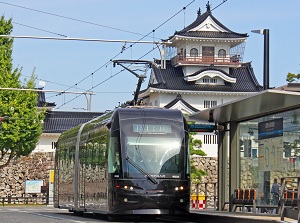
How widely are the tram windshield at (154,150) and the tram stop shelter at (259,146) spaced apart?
1.65 meters

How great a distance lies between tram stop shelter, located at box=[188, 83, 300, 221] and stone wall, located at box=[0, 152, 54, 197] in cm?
5214

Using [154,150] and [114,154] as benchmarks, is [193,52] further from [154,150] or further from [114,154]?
[114,154]

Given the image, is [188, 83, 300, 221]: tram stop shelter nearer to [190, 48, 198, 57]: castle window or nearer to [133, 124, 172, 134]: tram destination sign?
[133, 124, 172, 134]: tram destination sign

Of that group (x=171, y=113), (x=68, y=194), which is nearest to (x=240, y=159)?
(x=171, y=113)

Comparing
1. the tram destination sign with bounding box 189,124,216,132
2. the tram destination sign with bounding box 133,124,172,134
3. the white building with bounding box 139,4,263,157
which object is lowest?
the tram destination sign with bounding box 133,124,172,134

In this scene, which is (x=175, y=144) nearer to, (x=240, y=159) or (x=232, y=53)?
(x=240, y=159)

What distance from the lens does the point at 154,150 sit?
25.5m

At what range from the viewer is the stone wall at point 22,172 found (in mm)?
83062

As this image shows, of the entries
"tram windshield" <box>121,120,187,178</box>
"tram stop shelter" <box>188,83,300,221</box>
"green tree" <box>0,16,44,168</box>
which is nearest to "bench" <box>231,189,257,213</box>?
"tram stop shelter" <box>188,83,300,221</box>

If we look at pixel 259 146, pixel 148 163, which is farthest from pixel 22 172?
pixel 148 163

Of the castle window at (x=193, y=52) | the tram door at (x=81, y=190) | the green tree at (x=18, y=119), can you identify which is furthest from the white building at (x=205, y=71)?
the tram door at (x=81, y=190)

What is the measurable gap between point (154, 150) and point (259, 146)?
3.56 meters

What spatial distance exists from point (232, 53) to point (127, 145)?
7426 centimetres

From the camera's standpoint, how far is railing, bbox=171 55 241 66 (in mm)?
95056
